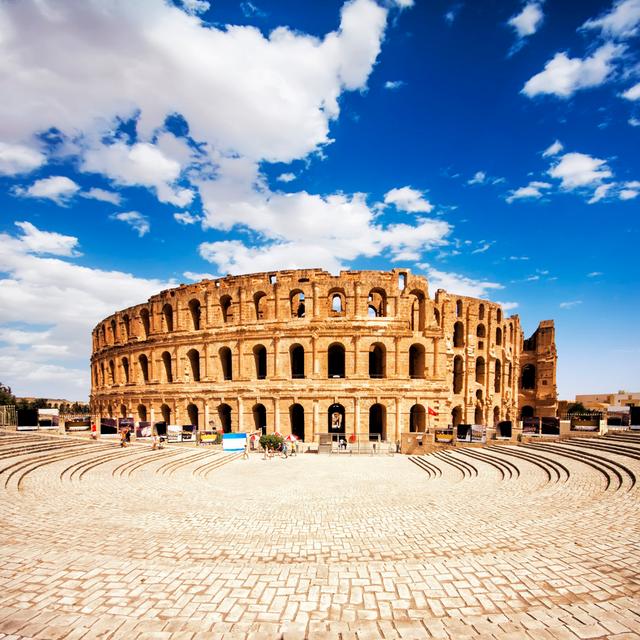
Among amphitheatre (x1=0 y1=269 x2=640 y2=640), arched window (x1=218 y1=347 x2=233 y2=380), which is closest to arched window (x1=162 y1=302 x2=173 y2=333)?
arched window (x1=218 y1=347 x2=233 y2=380)

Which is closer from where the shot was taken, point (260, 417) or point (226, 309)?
point (260, 417)

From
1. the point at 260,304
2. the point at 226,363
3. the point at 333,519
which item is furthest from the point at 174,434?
the point at 333,519

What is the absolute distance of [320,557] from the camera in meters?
6.93

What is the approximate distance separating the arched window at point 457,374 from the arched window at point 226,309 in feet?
73.1

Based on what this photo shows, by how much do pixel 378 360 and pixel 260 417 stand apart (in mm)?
12030

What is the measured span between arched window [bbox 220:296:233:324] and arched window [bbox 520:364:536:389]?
3794 centimetres

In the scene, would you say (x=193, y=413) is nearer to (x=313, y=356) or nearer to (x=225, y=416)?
(x=225, y=416)

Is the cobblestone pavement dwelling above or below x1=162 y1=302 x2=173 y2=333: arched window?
below

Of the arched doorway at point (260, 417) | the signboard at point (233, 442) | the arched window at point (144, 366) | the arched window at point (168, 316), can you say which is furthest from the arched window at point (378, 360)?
the arched window at point (144, 366)

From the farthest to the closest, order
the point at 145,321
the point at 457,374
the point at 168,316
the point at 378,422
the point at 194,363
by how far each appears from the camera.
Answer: the point at 145,321 → the point at 168,316 → the point at 457,374 → the point at 194,363 → the point at 378,422

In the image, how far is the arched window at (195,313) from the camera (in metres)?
34.6

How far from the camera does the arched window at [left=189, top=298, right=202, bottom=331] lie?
34594 millimetres

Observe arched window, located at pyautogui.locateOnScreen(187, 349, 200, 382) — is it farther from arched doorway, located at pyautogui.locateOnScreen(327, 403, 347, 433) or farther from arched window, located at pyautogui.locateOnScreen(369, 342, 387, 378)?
arched window, located at pyautogui.locateOnScreen(369, 342, 387, 378)

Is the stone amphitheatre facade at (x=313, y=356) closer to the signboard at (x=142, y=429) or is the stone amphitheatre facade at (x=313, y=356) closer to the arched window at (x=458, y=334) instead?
the arched window at (x=458, y=334)
